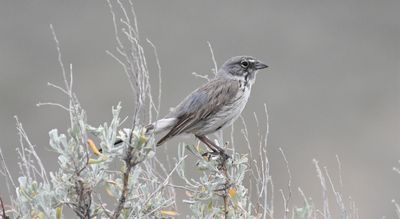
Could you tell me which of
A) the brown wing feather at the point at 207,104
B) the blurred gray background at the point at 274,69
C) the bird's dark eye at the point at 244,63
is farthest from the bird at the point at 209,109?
the blurred gray background at the point at 274,69

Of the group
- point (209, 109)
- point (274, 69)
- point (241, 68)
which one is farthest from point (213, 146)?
point (274, 69)

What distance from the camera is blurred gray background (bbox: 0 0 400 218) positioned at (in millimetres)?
18656

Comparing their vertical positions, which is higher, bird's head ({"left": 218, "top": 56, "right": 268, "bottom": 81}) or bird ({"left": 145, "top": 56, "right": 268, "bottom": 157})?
bird's head ({"left": 218, "top": 56, "right": 268, "bottom": 81})

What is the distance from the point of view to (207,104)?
736 cm

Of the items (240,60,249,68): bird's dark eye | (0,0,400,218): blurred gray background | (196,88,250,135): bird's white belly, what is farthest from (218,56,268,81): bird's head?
(0,0,400,218): blurred gray background

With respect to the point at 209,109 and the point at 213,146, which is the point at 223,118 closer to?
the point at 209,109

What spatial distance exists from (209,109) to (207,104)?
42mm

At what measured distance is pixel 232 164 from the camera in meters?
5.87

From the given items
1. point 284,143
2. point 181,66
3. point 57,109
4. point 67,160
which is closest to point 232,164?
point 67,160

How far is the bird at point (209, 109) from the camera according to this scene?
280 inches

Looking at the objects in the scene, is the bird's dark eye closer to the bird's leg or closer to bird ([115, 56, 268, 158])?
bird ([115, 56, 268, 158])

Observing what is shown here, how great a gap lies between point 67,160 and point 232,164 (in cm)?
136

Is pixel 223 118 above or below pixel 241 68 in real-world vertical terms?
below

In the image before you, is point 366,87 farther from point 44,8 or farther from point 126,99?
point 44,8
